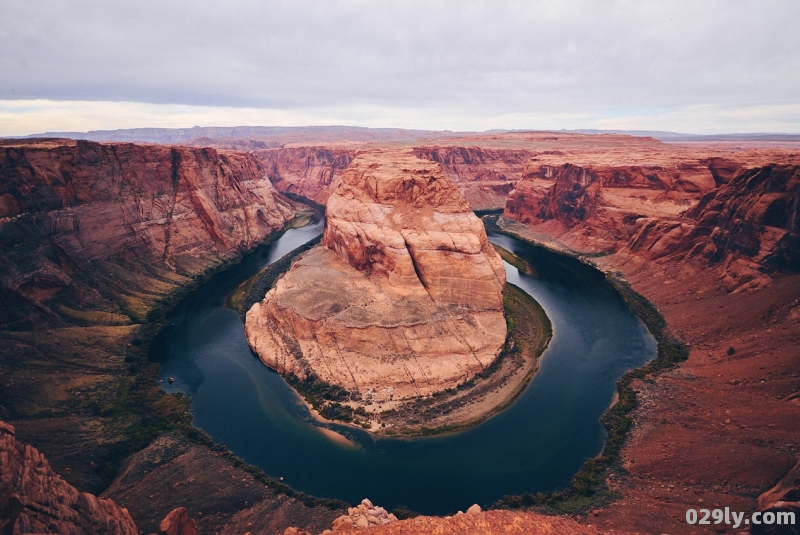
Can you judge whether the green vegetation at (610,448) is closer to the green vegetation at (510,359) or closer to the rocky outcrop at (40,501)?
the green vegetation at (510,359)

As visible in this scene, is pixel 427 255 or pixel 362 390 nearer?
pixel 362 390

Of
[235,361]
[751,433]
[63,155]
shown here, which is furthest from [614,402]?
[63,155]

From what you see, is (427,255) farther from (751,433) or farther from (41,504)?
(41,504)

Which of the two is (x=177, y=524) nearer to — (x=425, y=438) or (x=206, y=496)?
(x=206, y=496)

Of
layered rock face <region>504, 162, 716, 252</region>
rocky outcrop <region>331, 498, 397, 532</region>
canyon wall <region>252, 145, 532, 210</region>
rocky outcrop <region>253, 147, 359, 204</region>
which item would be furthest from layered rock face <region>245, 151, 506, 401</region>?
rocky outcrop <region>253, 147, 359, 204</region>

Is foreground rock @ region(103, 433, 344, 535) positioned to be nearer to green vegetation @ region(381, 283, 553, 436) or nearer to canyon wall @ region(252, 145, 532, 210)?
green vegetation @ region(381, 283, 553, 436)

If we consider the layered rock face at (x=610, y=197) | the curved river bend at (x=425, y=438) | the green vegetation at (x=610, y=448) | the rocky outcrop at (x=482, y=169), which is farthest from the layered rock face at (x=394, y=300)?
the rocky outcrop at (x=482, y=169)
